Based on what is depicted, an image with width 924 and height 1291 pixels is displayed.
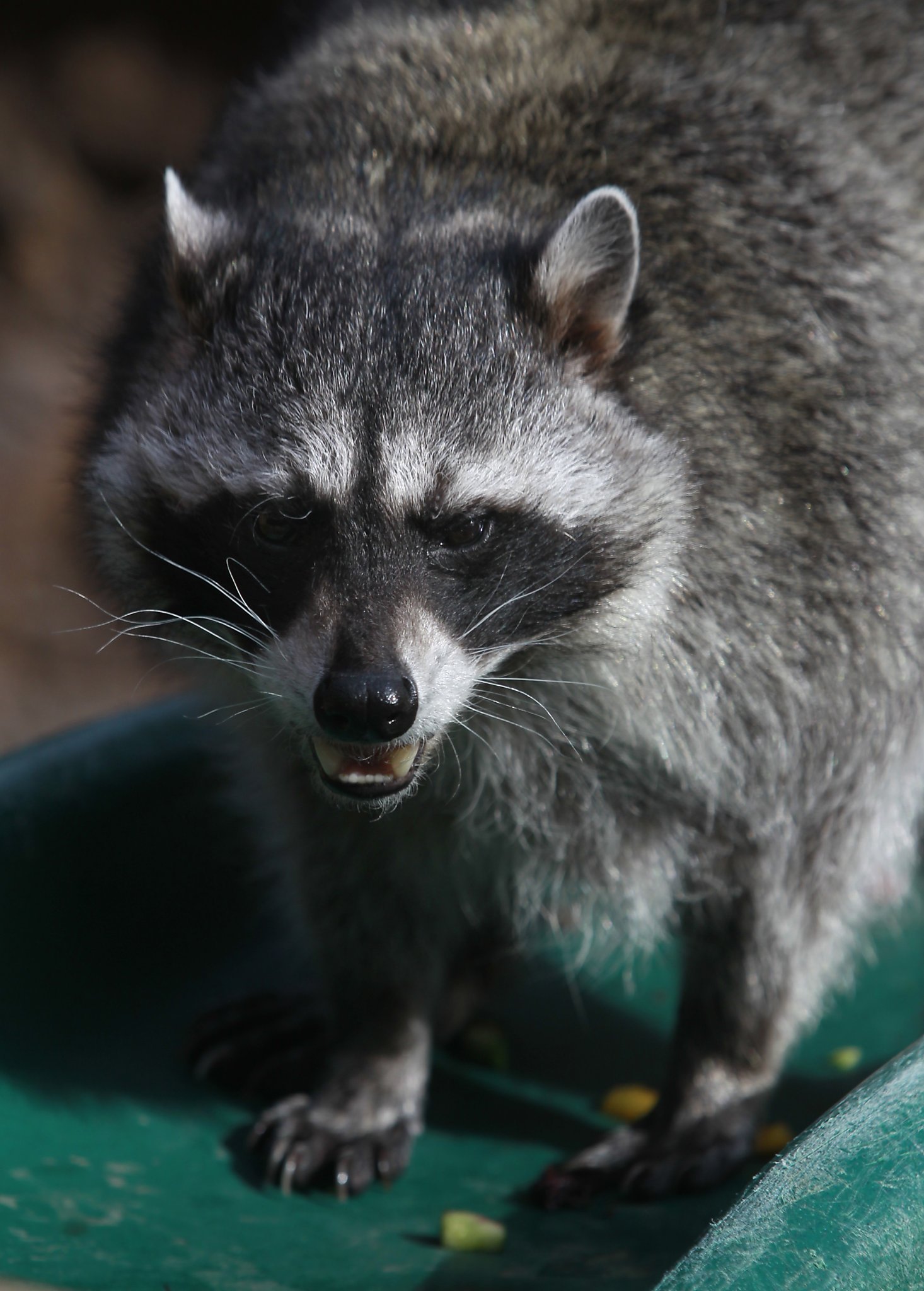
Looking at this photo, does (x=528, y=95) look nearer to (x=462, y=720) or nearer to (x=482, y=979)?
(x=462, y=720)

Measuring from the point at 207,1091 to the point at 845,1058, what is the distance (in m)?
1.35

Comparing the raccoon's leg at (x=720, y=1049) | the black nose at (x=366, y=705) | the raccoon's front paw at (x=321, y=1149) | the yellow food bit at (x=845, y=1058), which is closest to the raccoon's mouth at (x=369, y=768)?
the black nose at (x=366, y=705)

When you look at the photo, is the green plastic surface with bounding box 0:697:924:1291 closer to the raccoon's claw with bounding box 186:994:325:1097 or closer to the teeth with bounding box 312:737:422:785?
the raccoon's claw with bounding box 186:994:325:1097

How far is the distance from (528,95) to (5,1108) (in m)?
2.14

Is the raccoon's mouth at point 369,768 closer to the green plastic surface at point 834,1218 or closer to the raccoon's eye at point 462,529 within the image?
the raccoon's eye at point 462,529

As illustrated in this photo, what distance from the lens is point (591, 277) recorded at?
2.29 m

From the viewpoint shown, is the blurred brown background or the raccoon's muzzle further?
the blurred brown background

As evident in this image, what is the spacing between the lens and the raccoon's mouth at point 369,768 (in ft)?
7.32

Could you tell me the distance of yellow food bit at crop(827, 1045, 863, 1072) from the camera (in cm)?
323

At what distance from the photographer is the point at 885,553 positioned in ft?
8.49

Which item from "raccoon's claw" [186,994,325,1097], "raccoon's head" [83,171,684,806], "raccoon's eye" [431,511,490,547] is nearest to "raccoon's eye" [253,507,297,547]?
"raccoon's head" [83,171,684,806]

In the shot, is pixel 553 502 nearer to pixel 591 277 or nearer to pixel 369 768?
pixel 591 277

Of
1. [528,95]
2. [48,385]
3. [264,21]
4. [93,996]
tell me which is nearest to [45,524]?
[48,385]

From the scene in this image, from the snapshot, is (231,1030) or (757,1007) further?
(231,1030)
